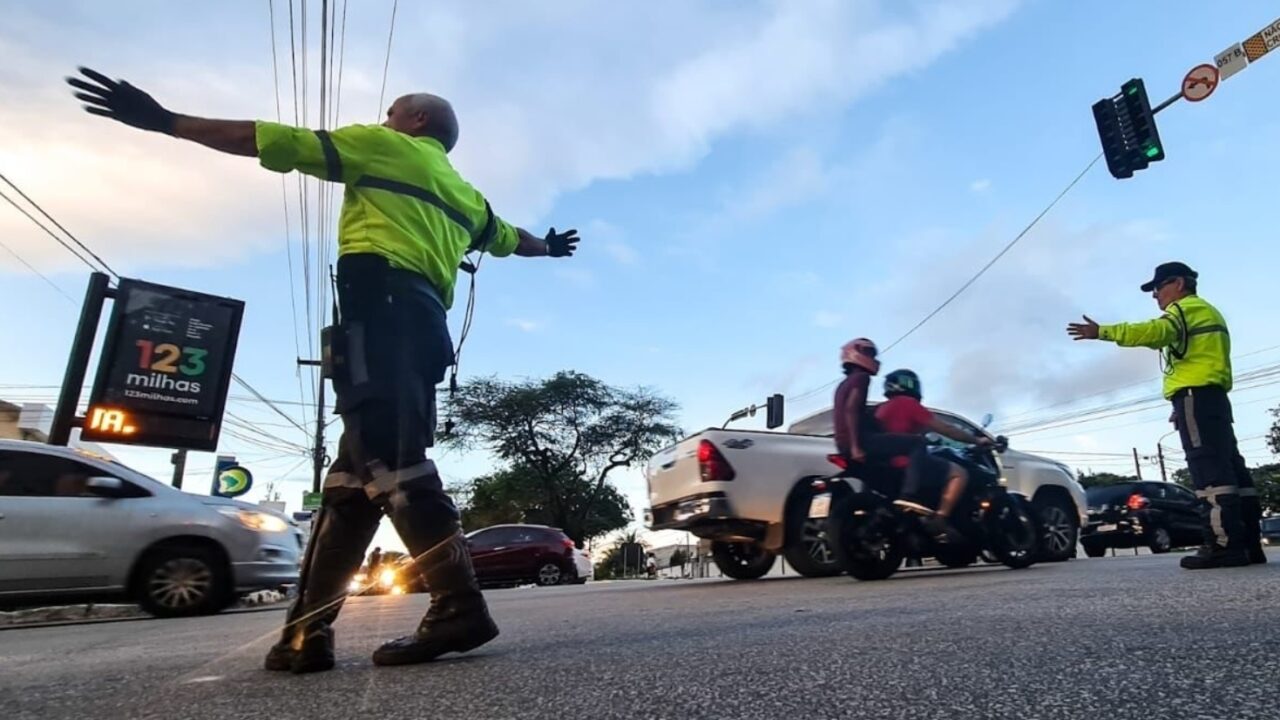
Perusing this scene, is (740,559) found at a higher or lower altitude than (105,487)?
lower

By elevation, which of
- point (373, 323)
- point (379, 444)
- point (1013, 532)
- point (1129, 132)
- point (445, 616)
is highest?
point (1129, 132)

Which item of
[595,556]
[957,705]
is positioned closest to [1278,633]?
[957,705]

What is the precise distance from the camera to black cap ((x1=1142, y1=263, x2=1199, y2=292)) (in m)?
5.38

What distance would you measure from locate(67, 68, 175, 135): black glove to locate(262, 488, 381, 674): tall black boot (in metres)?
1.13

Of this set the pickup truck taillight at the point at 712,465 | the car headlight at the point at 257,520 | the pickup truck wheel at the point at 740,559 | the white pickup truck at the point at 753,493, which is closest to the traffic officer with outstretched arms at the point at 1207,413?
the white pickup truck at the point at 753,493

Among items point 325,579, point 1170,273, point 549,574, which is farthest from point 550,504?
point 325,579

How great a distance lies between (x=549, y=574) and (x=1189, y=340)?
14.4 meters

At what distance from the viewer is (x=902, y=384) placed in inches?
256

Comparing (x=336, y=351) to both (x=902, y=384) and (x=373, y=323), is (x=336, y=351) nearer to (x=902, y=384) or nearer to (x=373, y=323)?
(x=373, y=323)

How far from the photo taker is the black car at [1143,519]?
1412cm

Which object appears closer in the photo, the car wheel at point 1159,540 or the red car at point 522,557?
the car wheel at point 1159,540

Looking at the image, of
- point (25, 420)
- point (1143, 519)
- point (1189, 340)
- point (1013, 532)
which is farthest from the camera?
point (25, 420)

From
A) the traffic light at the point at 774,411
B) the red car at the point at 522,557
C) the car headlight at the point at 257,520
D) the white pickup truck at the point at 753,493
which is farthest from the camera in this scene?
the traffic light at the point at 774,411

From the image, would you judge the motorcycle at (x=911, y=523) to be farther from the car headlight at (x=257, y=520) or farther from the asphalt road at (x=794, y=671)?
the car headlight at (x=257, y=520)
